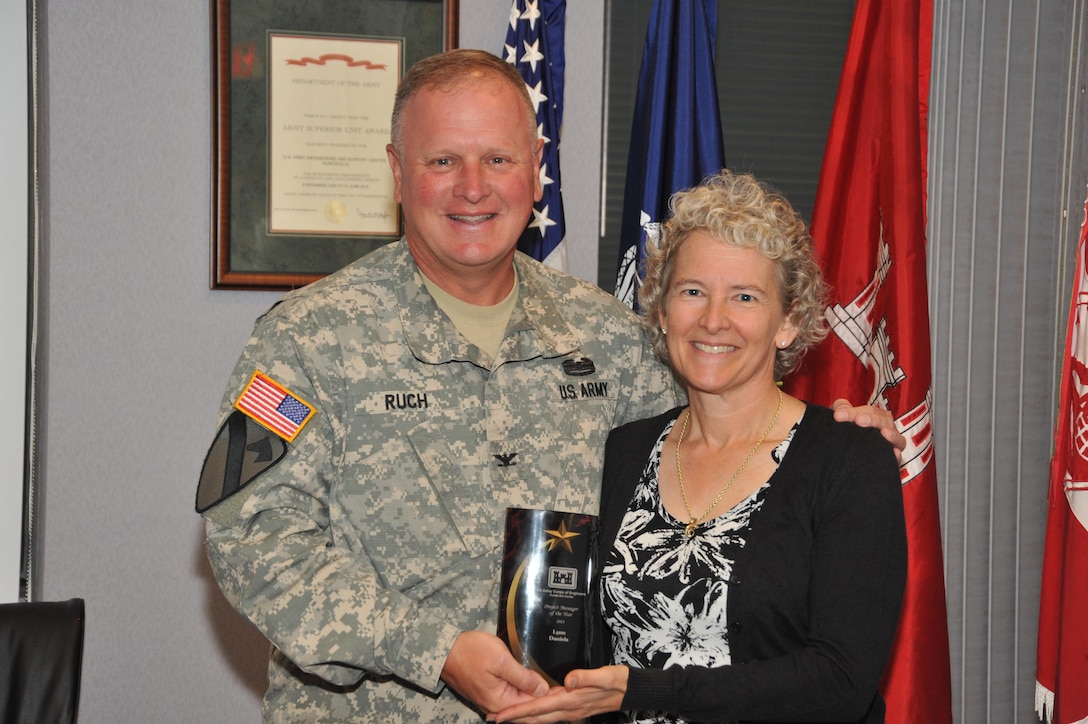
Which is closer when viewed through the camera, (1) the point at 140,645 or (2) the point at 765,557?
(2) the point at 765,557

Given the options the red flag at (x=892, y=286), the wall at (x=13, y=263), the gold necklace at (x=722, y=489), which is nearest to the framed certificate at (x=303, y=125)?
the wall at (x=13, y=263)

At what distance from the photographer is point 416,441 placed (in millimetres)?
1808

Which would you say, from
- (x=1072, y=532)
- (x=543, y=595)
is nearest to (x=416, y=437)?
(x=543, y=595)

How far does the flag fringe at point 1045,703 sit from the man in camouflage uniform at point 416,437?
139cm

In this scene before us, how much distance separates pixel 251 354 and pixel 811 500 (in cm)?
100

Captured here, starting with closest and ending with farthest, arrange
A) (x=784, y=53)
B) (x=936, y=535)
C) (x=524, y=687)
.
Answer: (x=524, y=687) → (x=936, y=535) → (x=784, y=53)

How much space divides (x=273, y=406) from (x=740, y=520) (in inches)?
32.5

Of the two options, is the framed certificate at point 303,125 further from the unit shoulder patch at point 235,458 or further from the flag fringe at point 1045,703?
the flag fringe at point 1045,703

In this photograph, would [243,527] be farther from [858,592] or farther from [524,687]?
[858,592]

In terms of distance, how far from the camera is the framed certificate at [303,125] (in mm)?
2773

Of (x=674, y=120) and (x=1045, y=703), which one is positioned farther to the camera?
(x=674, y=120)

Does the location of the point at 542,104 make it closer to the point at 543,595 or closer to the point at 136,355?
the point at 136,355

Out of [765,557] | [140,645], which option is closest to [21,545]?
[140,645]

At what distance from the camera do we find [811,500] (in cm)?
165
